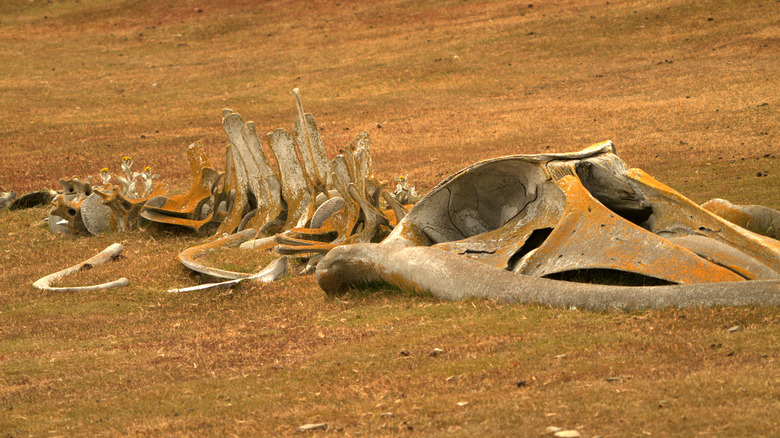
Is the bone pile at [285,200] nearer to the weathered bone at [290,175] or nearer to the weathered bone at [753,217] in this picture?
the weathered bone at [290,175]

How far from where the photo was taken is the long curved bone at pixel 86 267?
7973mm

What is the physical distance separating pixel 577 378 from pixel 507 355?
584 mm

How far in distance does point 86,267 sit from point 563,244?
17.7ft

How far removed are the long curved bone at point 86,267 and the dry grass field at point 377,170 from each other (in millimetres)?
124

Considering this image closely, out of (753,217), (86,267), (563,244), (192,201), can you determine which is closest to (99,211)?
(192,201)

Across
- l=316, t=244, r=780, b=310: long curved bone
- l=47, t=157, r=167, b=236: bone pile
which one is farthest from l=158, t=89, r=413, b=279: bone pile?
l=316, t=244, r=780, b=310: long curved bone

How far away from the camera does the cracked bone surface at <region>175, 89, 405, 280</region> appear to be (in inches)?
326

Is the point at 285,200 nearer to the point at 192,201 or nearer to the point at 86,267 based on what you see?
the point at 192,201

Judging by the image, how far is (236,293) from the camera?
7391mm

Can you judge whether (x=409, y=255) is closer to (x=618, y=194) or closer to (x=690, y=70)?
(x=618, y=194)

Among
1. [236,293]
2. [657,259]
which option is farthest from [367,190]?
[657,259]

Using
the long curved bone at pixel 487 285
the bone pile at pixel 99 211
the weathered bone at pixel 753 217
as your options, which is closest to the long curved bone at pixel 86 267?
the bone pile at pixel 99 211

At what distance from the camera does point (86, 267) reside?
9.01m

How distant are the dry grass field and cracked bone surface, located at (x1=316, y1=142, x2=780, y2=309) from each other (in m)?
0.15
